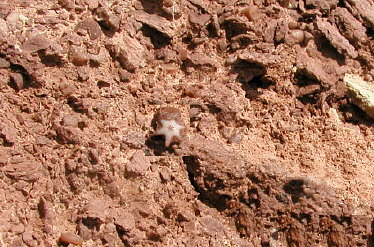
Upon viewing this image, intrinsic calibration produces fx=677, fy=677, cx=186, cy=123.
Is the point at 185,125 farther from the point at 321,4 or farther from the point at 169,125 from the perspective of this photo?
the point at 321,4

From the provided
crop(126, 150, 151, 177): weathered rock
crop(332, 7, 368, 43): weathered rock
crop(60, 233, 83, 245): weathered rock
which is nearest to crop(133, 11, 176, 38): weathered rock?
crop(126, 150, 151, 177): weathered rock

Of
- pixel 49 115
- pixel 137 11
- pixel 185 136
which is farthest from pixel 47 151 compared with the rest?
pixel 137 11

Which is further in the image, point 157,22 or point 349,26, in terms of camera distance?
point 349,26

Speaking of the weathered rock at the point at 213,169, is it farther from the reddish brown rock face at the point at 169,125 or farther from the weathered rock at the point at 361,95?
the weathered rock at the point at 361,95

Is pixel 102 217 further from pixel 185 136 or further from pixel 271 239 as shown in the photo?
pixel 271 239

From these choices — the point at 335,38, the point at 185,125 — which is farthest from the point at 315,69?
the point at 185,125

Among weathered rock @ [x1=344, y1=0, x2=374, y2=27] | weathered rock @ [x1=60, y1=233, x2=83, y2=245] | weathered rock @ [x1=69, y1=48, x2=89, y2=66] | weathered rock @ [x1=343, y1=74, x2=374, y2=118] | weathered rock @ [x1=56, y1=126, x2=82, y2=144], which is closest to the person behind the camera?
weathered rock @ [x1=60, y1=233, x2=83, y2=245]

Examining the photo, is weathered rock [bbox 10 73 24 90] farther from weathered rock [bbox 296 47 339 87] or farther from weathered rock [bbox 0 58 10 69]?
weathered rock [bbox 296 47 339 87]

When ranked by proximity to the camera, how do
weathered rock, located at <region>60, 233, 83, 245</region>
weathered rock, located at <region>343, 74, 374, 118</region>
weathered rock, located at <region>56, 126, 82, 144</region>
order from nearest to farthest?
1. weathered rock, located at <region>60, 233, 83, 245</region>
2. weathered rock, located at <region>56, 126, 82, 144</region>
3. weathered rock, located at <region>343, 74, 374, 118</region>
